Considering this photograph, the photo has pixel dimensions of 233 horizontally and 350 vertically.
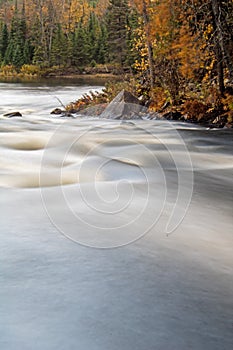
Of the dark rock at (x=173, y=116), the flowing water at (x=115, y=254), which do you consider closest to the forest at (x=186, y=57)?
the dark rock at (x=173, y=116)

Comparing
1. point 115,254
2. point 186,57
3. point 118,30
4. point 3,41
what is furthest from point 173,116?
point 3,41

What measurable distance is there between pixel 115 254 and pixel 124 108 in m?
11.6

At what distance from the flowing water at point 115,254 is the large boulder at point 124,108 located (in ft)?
22.2

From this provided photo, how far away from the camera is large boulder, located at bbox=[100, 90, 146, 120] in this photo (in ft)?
48.4

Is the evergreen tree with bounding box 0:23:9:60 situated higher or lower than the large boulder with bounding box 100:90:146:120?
higher

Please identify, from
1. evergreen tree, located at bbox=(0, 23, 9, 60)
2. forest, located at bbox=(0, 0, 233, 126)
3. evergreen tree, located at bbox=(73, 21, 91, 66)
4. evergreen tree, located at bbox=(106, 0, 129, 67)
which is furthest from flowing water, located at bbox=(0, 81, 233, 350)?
evergreen tree, located at bbox=(0, 23, 9, 60)

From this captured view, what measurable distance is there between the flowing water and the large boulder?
676 centimetres

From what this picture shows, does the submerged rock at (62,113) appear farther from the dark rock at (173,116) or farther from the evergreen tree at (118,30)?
the evergreen tree at (118,30)

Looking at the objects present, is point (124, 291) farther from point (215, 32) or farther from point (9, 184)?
point (215, 32)

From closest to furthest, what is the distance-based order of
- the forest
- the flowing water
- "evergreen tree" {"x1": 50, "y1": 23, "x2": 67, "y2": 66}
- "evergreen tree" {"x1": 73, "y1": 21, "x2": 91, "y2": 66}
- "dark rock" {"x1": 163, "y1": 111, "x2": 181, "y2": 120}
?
the flowing water, the forest, "dark rock" {"x1": 163, "y1": 111, "x2": 181, "y2": 120}, "evergreen tree" {"x1": 50, "y1": 23, "x2": 67, "y2": 66}, "evergreen tree" {"x1": 73, "y1": 21, "x2": 91, "y2": 66}

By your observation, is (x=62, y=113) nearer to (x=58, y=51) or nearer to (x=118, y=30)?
(x=118, y=30)

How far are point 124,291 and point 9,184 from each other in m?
3.35

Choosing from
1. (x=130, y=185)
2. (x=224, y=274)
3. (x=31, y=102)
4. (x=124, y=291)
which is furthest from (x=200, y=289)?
(x=31, y=102)

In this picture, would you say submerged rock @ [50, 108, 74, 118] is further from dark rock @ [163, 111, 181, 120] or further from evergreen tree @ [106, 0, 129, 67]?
evergreen tree @ [106, 0, 129, 67]
